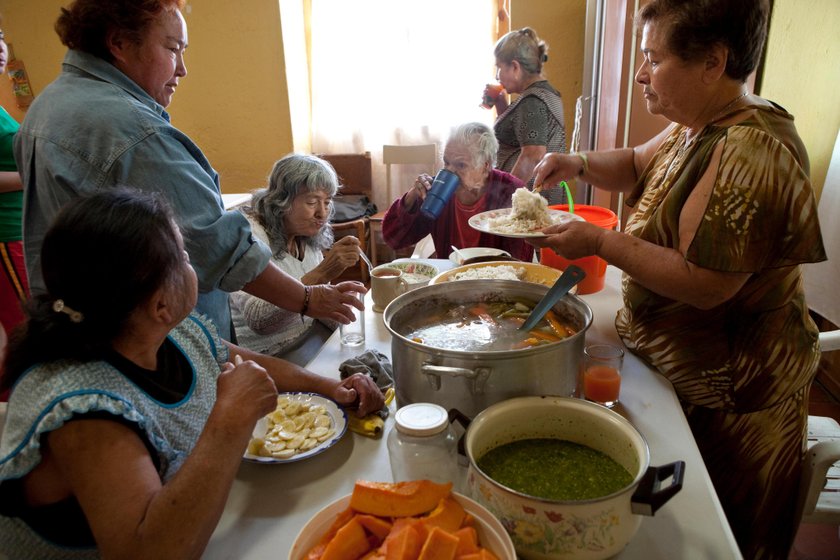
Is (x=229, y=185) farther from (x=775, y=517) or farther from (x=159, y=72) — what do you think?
(x=775, y=517)

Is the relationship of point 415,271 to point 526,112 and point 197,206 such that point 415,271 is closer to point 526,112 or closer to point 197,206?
point 197,206

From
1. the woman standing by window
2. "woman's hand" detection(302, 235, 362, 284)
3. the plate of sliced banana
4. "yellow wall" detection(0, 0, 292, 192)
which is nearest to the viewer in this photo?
the plate of sliced banana

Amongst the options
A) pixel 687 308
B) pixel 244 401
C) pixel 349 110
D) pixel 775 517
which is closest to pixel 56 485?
pixel 244 401

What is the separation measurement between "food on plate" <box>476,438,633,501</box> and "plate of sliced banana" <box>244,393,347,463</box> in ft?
1.08

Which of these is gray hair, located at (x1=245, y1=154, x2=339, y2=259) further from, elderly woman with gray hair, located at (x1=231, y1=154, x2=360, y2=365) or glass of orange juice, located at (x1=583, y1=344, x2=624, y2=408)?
glass of orange juice, located at (x1=583, y1=344, x2=624, y2=408)

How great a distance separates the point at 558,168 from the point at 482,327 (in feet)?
2.74

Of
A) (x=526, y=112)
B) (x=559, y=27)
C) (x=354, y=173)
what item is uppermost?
(x=559, y=27)

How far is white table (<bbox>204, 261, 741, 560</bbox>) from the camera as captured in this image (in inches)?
31.2

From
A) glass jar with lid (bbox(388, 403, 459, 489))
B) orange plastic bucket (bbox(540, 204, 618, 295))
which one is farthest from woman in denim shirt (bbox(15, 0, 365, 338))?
orange plastic bucket (bbox(540, 204, 618, 295))

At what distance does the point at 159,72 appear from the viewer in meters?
1.32

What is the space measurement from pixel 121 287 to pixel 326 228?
5.45ft

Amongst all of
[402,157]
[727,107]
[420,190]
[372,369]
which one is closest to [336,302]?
[372,369]

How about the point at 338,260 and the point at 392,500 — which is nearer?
the point at 392,500

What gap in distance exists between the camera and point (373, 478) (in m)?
0.94
